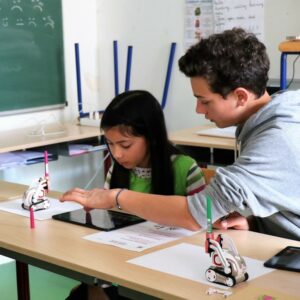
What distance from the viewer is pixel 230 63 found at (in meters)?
1.60

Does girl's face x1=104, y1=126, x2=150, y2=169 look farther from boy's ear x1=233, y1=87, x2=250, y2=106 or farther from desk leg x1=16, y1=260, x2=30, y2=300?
desk leg x1=16, y1=260, x2=30, y2=300

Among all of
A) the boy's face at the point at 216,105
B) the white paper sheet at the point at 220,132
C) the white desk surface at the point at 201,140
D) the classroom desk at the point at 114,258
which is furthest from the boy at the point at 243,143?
the white paper sheet at the point at 220,132

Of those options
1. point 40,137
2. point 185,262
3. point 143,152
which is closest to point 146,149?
point 143,152

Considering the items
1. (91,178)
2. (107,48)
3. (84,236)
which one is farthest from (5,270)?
(84,236)

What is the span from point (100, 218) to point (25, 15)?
2.40 m

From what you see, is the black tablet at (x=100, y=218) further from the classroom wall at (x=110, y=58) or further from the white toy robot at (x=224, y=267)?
the classroom wall at (x=110, y=58)

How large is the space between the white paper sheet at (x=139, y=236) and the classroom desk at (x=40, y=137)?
1.58 metres

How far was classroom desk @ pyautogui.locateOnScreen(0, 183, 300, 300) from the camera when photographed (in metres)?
1.29

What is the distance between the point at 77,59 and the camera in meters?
4.23

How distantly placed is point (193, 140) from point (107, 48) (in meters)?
1.54

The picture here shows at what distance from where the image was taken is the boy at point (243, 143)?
1522 millimetres

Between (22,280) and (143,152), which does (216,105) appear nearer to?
(143,152)

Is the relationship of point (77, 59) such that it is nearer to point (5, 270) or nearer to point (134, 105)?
point (5, 270)

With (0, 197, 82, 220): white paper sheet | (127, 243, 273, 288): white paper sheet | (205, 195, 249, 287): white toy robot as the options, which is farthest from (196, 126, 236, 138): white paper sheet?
(205, 195, 249, 287): white toy robot
